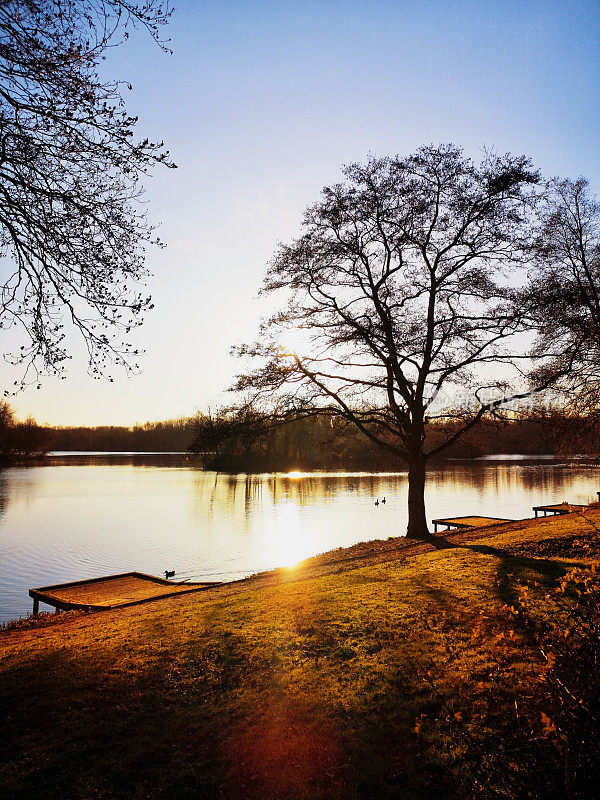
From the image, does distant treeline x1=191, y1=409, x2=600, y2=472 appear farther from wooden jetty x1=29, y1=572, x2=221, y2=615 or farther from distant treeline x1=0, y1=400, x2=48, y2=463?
distant treeline x1=0, y1=400, x2=48, y2=463

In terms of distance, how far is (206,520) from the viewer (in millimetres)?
34875

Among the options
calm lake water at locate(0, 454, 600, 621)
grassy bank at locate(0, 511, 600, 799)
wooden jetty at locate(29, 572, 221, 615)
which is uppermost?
grassy bank at locate(0, 511, 600, 799)

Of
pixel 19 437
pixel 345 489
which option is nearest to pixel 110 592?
pixel 19 437

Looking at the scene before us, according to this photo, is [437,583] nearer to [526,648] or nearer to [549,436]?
[526,648]

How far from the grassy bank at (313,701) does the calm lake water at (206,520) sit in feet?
38.9

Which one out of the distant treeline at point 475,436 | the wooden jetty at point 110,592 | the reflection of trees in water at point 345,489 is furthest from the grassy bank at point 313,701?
the reflection of trees in water at point 345,489

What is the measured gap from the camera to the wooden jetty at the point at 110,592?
13.2 m

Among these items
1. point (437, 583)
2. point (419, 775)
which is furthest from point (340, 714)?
point (437, 583)

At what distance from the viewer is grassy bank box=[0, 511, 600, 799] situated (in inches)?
145

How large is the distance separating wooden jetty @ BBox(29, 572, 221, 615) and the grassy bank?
4.34m

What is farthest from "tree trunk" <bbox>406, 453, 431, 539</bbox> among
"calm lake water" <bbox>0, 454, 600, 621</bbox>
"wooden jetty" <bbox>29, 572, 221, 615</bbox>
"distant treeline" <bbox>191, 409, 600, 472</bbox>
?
"wooden jetty" <bbox>29, 572, 221, 615</bbox>

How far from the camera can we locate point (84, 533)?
3088cm

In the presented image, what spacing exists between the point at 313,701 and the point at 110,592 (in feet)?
38.6

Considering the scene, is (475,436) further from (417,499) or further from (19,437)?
(19,437)
